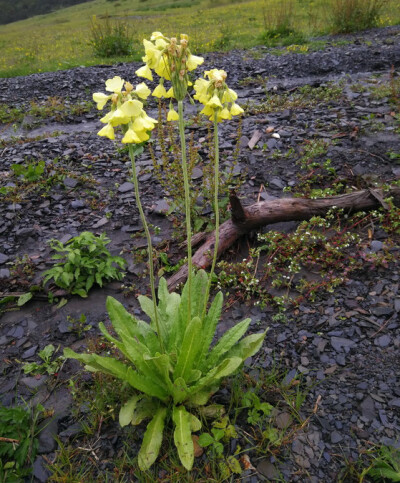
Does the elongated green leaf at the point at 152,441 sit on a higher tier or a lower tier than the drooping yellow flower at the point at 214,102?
lower

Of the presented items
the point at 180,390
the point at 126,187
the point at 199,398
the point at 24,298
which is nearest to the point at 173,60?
the point at 180,390

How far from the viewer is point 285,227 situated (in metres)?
4.49

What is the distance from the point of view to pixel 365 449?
2.36 metres

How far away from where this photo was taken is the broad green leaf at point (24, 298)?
12.4 ft

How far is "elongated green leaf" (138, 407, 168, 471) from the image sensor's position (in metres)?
2.30

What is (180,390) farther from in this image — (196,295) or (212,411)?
(196,295)

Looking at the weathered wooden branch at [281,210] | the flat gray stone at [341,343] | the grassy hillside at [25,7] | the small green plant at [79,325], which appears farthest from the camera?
the grassy hillside at [25,7]

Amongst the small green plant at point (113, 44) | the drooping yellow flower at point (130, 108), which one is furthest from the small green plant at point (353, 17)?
the drooping yellow flower at point (130, 108)

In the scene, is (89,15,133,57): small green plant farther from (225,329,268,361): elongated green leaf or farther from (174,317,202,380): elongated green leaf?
(174,317,202,380): elongated green leaf

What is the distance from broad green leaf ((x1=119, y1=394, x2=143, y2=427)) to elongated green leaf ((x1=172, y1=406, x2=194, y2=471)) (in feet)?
0.89

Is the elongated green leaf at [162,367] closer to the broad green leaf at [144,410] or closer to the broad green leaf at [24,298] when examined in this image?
the broad green leaf at [144,410]

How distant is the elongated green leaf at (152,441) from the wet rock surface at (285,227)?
263mm

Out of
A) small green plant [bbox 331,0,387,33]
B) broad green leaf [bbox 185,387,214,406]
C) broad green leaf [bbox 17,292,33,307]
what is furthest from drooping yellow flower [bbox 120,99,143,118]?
small green plant [bbox 331,0,387,33]

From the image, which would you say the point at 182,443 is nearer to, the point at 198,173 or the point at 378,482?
Result: the point at 378,482
